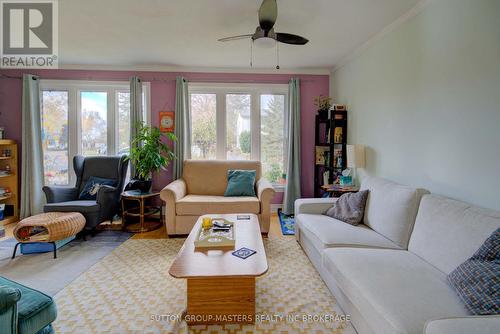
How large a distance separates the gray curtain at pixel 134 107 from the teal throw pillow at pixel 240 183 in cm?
164

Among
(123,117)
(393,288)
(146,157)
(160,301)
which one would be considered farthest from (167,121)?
(393,288)

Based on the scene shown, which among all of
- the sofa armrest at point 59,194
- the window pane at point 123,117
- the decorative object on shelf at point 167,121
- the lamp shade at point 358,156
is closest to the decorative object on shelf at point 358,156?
the lamp shade at point 358,156

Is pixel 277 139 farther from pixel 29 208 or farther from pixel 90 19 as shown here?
pixel 29 208

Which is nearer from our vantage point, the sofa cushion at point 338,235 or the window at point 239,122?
the sofa cushion at point 338,235

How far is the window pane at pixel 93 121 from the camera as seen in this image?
446cm

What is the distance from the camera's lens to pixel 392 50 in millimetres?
2855

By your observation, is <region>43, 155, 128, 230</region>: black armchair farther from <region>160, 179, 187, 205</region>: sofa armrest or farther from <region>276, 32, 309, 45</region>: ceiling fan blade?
<region>276, 32, 309, 45</region>: ceiling fan blade

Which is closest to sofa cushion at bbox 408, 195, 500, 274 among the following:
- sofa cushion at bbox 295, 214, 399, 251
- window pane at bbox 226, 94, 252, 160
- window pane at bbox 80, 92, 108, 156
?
sofa cushion at bbox 295, 214, 399, 251

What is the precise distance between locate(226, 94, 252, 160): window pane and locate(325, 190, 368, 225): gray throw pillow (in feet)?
7.17

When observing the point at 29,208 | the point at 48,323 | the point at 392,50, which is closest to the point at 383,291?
the point at 48,323

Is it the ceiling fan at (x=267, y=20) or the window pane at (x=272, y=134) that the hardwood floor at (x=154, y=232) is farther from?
the ceiling fan at (x=267, y=20)

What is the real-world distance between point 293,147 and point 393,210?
2.41 m

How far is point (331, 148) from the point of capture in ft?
13.6

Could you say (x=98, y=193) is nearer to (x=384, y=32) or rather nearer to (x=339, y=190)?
(x=339, y=190)
